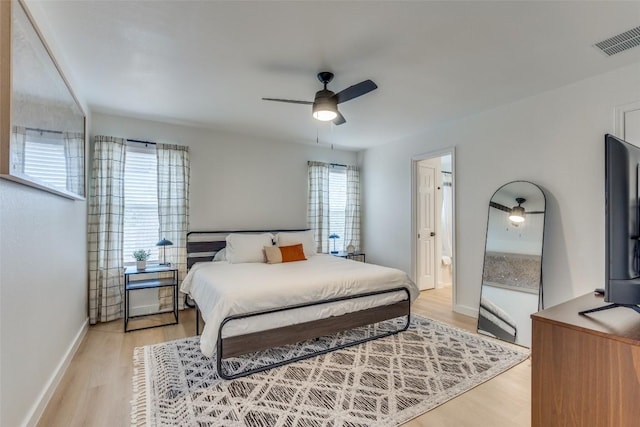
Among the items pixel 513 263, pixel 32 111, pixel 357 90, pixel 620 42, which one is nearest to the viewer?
pixel 32 111

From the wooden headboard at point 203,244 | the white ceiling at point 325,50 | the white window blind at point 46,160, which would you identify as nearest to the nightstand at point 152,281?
the wooden headboard at point 203,244

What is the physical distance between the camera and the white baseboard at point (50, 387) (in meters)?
1.82

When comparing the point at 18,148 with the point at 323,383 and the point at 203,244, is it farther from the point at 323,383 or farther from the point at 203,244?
the point at 203,244

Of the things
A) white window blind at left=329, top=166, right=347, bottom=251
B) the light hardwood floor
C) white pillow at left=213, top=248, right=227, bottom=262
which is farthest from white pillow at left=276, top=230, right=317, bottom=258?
the light hardwood floor

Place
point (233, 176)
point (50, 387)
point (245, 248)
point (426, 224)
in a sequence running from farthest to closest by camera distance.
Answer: point (426, 224) < point (233, 176) < point (245, 248) < point (50, 387)

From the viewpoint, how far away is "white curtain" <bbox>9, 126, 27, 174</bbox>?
1.44 meters

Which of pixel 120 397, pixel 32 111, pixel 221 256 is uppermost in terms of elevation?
pixel 32 111

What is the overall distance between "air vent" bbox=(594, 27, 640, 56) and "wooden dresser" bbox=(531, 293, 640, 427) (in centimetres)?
203

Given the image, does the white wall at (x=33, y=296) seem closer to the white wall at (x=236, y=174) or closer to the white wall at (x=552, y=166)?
the white wall at (x=236, y=174)

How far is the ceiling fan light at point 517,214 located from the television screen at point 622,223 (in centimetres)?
207

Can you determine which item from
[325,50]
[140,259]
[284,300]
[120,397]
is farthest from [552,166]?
[140,259]

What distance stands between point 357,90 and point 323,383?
91.0 inches

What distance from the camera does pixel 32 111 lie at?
1.69 meters

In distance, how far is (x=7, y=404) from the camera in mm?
1517
